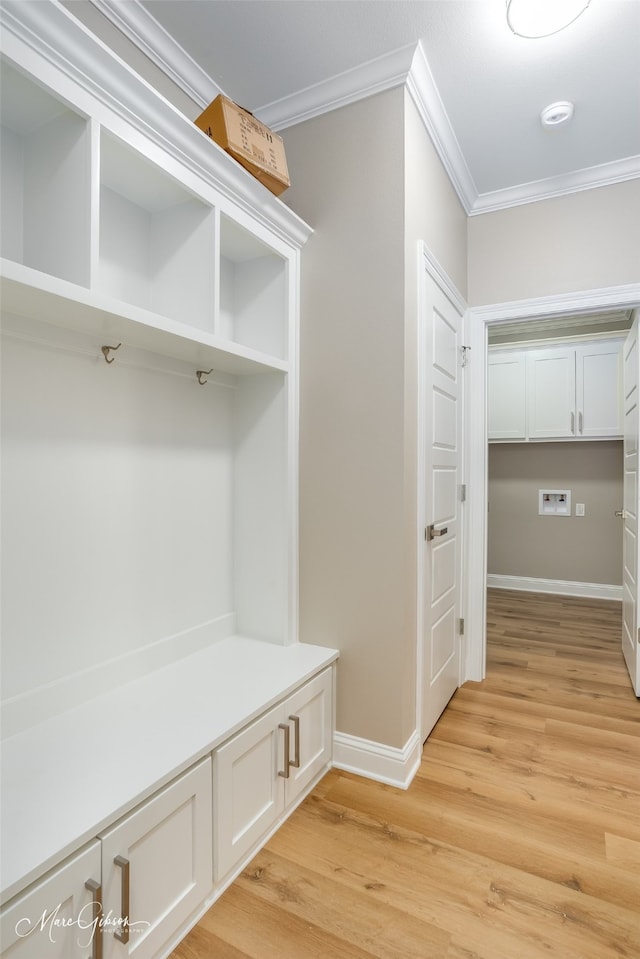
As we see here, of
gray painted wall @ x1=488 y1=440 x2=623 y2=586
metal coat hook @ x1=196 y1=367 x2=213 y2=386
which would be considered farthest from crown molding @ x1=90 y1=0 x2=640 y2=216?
gray painted wall @ x1=488 y1=440 x2=623 y2=586

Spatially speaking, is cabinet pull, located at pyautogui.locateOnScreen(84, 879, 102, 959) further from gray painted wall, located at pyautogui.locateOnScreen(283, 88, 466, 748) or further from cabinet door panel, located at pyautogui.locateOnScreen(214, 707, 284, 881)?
gray painted wall, located at pyautogui.locateOnScreen(283, 88, 466, 748)

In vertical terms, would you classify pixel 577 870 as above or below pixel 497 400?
below

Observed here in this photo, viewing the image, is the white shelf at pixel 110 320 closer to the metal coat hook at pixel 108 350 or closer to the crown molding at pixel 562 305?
the metal coat hook at pixel 108 350

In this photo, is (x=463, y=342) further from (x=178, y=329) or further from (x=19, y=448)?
(x=19, y=448)

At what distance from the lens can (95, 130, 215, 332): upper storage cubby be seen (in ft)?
5.32

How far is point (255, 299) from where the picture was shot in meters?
2.17

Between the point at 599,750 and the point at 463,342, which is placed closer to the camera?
the point at 599,750

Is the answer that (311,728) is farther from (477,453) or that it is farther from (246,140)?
(246,140)

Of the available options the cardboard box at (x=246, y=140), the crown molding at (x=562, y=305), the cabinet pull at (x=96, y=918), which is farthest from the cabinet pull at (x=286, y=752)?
the crown molding at (x=562, y=305)

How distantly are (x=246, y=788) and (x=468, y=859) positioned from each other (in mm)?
728

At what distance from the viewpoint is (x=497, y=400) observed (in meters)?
5.04

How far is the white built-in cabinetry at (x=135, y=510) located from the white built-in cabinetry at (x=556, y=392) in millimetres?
3439

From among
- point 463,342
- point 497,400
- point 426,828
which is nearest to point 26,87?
point 463,342

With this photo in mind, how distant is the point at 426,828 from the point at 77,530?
150 cm
